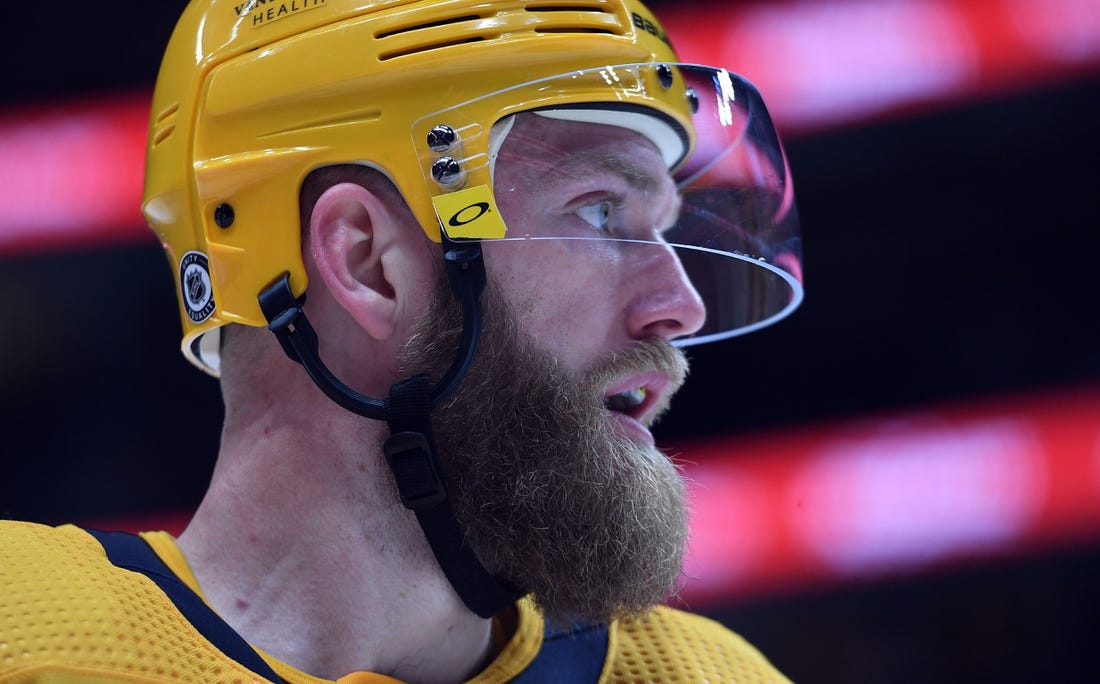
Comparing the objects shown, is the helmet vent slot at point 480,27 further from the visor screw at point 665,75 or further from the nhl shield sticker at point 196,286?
the nhl shield sticker at point 196,286

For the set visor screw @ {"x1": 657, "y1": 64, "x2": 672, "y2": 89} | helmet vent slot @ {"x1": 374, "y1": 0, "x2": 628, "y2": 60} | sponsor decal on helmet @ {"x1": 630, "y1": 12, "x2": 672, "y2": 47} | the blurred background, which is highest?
helmet vent slot @ {"x1": 374, "y1": 0, "x2": 628, "y2": 60}

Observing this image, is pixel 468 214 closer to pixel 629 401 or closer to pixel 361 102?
pixel 361 102

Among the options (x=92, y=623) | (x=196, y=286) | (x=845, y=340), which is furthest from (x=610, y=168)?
(x=845, y=340)

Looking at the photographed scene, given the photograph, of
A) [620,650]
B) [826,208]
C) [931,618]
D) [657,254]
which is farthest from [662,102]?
[931,618]

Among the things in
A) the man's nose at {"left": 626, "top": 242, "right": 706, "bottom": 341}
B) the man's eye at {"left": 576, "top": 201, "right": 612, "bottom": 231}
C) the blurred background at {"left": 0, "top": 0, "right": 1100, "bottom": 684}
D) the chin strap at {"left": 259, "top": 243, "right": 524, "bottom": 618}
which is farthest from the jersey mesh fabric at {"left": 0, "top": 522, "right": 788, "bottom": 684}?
the blurred background at {"left": 0, "top": 0, "right": 1100, "bottom": 684}

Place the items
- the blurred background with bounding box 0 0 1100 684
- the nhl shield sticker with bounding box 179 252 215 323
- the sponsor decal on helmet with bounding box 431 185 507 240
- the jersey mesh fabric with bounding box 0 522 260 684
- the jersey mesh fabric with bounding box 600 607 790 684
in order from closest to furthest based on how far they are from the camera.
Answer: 1. the jersey mesh fabric with bounding box 0 522 260 684
2. the sponsor decal on helmet with bounding box 431 185 507 240
3. the nhl shield sticker with bounding box 179 252 215 323
4. the jersey mesh fabric with bounding box 600 607 790 684
5. the blurred background with bounding box 0 0 1100 684

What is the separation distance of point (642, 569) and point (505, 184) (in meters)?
0.54

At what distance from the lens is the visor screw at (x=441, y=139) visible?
150 cm

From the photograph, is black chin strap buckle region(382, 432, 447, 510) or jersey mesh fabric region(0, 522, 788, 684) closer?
jersey mesh fabric region(0, 522, 788, 684)

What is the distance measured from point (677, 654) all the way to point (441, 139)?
0.84 meters

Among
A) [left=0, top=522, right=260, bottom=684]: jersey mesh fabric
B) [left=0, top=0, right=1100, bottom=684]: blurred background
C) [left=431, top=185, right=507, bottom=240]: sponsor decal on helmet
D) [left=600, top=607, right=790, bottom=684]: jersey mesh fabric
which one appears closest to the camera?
[left=0, top=522, right=260, bottom=684]: jersey mesh fabric

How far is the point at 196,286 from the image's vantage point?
64.0 inches

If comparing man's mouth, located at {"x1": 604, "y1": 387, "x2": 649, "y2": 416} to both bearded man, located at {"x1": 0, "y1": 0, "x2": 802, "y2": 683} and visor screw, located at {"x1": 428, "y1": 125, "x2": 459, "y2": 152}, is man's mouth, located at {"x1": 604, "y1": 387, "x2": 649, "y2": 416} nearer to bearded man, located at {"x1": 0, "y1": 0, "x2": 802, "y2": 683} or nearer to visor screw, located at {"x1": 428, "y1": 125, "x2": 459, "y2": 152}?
bearded man, located at {"x1": 0, "y1": 0, "x2": 802, "y2": 683}

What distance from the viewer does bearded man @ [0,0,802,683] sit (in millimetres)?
1510
